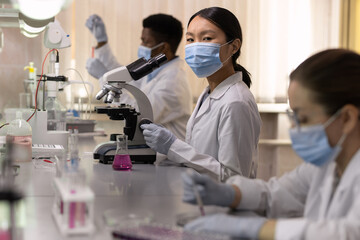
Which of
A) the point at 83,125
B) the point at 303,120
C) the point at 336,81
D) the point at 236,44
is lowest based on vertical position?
the point at 83,125

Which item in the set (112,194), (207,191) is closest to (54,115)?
(112,194)

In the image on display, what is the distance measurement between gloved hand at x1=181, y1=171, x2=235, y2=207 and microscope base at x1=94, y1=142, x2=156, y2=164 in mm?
892

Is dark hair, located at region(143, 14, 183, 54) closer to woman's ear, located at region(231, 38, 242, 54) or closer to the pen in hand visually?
woman's ear, located at region(231, 38, 242, 54)

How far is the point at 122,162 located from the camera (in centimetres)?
197

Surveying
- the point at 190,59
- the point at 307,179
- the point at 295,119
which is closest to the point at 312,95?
the point at 295,119

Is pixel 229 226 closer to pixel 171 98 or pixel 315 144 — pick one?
pixel 315 144

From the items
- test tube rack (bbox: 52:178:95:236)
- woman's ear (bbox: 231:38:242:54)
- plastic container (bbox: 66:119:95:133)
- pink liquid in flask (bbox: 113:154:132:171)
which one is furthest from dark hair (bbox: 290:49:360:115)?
plastic container (bbox: 66:119:95:133)

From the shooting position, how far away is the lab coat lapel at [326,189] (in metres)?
1.19

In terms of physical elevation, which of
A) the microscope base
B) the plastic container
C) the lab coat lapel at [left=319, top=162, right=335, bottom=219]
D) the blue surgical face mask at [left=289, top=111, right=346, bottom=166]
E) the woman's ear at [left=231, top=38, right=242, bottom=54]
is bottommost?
the plastic container

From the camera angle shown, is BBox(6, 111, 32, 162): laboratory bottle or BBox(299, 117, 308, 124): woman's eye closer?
BBox(299, 117, 308, 124): woman's eye

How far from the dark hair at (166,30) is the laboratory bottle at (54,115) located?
86cm

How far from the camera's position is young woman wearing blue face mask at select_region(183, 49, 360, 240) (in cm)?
105

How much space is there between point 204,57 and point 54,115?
1.16 m

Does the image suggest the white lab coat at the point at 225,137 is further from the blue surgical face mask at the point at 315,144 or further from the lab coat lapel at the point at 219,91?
the blue surgical face mask at the point at 315,144
